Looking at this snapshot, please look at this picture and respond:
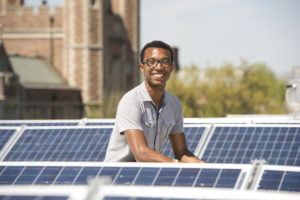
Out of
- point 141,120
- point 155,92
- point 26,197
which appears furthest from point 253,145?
point 26,197

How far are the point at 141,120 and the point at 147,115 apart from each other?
9 centimetres

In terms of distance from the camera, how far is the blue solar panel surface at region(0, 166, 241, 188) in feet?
19.8

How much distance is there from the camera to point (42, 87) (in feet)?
200

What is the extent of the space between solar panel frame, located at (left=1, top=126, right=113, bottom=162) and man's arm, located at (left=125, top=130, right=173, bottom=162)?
20.7 feet

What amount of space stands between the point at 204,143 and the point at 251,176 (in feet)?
22.1

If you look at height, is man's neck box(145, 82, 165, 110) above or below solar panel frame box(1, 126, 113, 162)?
above

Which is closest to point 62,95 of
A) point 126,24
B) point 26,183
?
point 126,24

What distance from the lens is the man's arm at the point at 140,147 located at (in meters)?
6.13

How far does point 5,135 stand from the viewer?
13.6m

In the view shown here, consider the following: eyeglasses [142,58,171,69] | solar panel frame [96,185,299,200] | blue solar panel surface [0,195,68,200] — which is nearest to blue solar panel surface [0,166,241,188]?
eyeglasses [142,58,171,69]

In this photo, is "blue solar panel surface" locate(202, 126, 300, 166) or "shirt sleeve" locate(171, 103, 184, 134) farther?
"blue solar panel surface" locate(202, 126, 300, 166)

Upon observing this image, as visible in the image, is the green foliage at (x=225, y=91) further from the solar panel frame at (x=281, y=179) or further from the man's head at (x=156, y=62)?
the man's head at (x=156, y=62)

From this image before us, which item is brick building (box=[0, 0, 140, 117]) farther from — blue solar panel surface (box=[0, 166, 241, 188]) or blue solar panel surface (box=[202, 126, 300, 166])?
blue solar panel surface (box=[0, 166, 241, 188])

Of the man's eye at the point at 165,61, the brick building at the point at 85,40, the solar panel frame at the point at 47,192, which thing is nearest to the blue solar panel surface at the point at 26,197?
the solar panel frame at the point at 47,192
